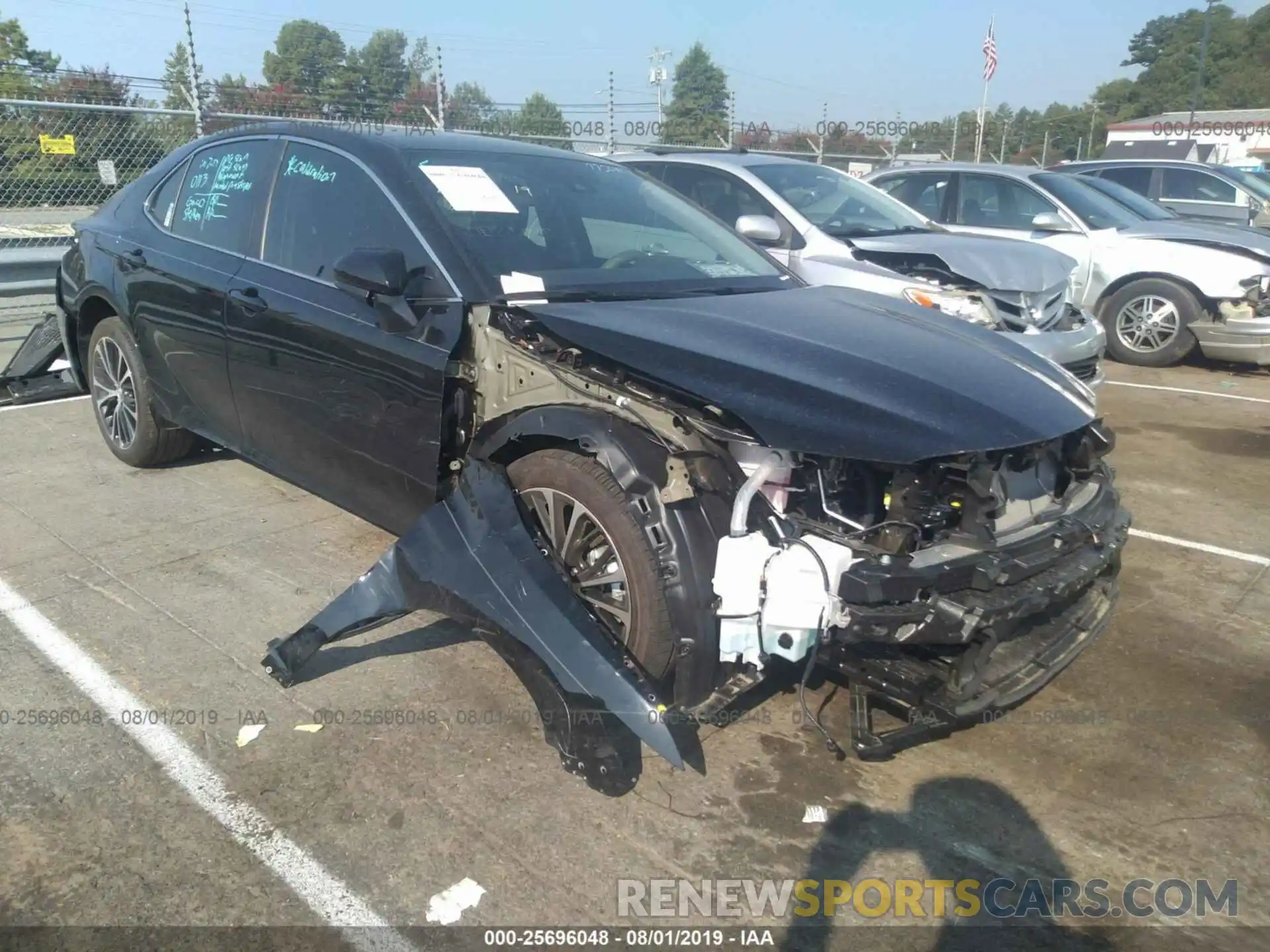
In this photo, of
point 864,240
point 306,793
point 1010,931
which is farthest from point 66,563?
point 864,240

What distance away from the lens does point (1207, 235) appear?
913 centimetres

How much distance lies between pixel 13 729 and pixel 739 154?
6.38 m

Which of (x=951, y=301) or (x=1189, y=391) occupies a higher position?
(x=951, y=301)

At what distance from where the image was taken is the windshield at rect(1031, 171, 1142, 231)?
930 centimetres

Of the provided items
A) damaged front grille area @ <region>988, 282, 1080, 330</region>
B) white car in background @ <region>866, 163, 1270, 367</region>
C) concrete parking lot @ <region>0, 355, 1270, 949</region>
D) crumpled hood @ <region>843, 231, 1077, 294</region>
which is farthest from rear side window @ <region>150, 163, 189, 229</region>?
white car in background @ <region>866, 163, 1270, 367</region>

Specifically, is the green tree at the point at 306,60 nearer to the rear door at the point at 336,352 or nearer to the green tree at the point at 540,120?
the green tree at the point at 540,120

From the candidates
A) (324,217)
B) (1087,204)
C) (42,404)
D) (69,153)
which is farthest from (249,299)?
(1087,204)

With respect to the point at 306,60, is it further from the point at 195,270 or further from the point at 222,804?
the point at 222,804

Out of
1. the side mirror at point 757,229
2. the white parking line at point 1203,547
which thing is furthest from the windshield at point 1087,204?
the white parking line at point 1203,547

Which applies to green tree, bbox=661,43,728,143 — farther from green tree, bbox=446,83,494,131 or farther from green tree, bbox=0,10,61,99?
green tree, bbox=0,10,61,99

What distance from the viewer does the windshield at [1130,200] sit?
1005 centimetres

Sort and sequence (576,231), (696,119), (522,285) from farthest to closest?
A: 1. (696,119)
2. (576,231)
3. (522,285)

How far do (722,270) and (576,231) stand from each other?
0.63 meters

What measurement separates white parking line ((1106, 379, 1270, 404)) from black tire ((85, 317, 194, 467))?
7.35m
